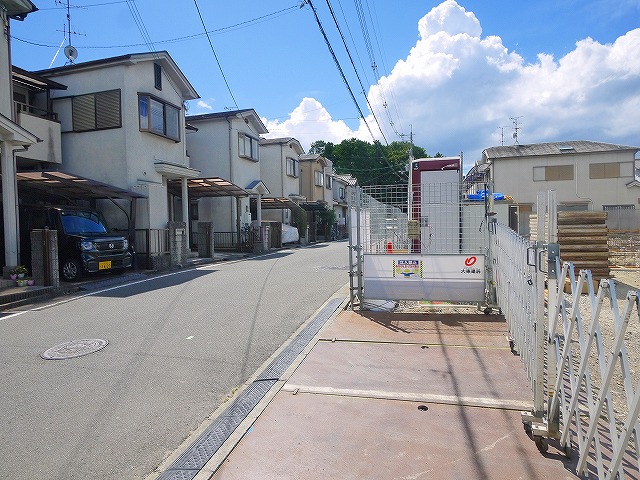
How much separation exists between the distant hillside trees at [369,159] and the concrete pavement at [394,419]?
1886 inches

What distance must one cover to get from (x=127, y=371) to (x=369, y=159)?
5409cm

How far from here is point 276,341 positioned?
18.9ft

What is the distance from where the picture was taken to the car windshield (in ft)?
36.6

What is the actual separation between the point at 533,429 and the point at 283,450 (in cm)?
179

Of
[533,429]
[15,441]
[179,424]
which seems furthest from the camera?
[179,424]

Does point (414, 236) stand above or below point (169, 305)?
above

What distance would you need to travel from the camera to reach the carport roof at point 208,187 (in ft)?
56.0

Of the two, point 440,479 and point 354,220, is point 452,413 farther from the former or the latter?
point 354,220

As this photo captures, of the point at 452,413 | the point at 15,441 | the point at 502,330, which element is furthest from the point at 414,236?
the point at 15,441

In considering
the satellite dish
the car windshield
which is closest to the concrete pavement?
the car windshield

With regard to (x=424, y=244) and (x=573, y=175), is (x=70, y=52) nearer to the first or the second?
(x=424, y=244)

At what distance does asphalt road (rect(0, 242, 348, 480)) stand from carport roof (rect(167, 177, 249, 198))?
838 cm

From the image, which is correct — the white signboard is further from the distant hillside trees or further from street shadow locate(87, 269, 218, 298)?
the distant hillside trees

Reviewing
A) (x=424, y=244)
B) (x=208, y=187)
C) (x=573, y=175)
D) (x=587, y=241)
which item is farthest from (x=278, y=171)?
(x=424, y=244)
